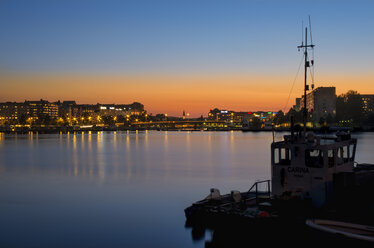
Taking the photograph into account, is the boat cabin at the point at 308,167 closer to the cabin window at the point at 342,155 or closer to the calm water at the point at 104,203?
the cabin window at the point at 342,155

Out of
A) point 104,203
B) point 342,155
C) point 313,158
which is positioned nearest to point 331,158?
point 313,158

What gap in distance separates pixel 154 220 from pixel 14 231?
785 cm

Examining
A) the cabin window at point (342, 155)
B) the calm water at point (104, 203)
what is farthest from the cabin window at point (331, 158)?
the calm water at point (104, 203)

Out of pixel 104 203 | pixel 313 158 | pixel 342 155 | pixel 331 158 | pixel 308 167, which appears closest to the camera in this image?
pixel 308 167

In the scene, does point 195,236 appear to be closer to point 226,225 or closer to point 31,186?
point 226,225

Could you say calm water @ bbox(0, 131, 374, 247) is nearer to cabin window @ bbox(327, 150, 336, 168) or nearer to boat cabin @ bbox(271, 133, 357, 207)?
boat cabin @ bbox(271, 133, 357, 207)

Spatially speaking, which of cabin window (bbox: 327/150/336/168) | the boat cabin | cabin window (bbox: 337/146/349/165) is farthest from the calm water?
cabin window (bbox: 337/146/349/165)

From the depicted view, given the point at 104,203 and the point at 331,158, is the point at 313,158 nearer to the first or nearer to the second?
the point at 331,158

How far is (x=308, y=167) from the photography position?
51.3 ft

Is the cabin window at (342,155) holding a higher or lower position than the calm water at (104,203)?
higher

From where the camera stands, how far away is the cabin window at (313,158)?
15.6 metres

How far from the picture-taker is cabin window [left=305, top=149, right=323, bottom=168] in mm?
15578

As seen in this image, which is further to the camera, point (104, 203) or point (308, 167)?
point (104, 203)

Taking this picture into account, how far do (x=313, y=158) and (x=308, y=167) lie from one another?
1.45ft
